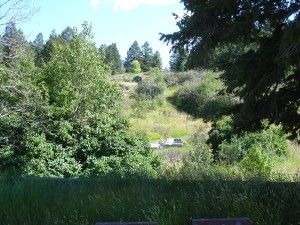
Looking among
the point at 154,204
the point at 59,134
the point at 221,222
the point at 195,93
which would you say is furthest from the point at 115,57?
the point at 221,222

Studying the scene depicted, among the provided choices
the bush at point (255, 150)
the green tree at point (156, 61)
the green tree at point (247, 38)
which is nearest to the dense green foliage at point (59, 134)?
the bush at point (255, 150)

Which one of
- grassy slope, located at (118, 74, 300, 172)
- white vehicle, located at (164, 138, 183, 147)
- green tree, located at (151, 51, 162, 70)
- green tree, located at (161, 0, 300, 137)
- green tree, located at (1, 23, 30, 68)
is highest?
green tree, located at (151, 51, 162, 70)

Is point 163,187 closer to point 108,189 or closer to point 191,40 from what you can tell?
point 108,189

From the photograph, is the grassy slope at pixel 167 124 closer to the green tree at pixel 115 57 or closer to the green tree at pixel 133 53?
the green tree at pixel 115 57

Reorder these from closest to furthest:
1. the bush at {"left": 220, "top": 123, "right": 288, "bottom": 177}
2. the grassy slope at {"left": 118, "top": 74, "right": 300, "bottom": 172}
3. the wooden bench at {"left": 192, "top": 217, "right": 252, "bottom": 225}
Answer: the wooden bench at {"left": 192, "top": 217, "right": 252, "bottom": 225}
the bush at {"left": 220, "top": 123, "right": 288, "bottom": 177}
the grassy slope at {"left": 118, "top": 74, "right": 300, "bottom": 172}

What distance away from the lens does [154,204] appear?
5137 mm

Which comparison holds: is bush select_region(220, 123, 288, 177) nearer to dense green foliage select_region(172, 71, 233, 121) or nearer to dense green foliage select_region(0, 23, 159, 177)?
dense green foliage select_region(0, 23, 159, 177)

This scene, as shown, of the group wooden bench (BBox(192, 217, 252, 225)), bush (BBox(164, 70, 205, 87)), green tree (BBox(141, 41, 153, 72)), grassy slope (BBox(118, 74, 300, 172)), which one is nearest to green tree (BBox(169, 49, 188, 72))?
bush (BBox(164, 70, 205, 87))

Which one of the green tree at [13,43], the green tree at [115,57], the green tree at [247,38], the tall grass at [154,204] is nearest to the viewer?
the tall grass at [154,204]

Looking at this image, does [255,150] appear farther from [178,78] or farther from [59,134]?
[178,78]

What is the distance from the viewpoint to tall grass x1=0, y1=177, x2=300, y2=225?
185 inches

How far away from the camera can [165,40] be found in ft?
20.6

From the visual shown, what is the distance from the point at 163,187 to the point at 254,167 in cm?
855

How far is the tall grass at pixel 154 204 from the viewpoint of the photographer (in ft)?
15.4
